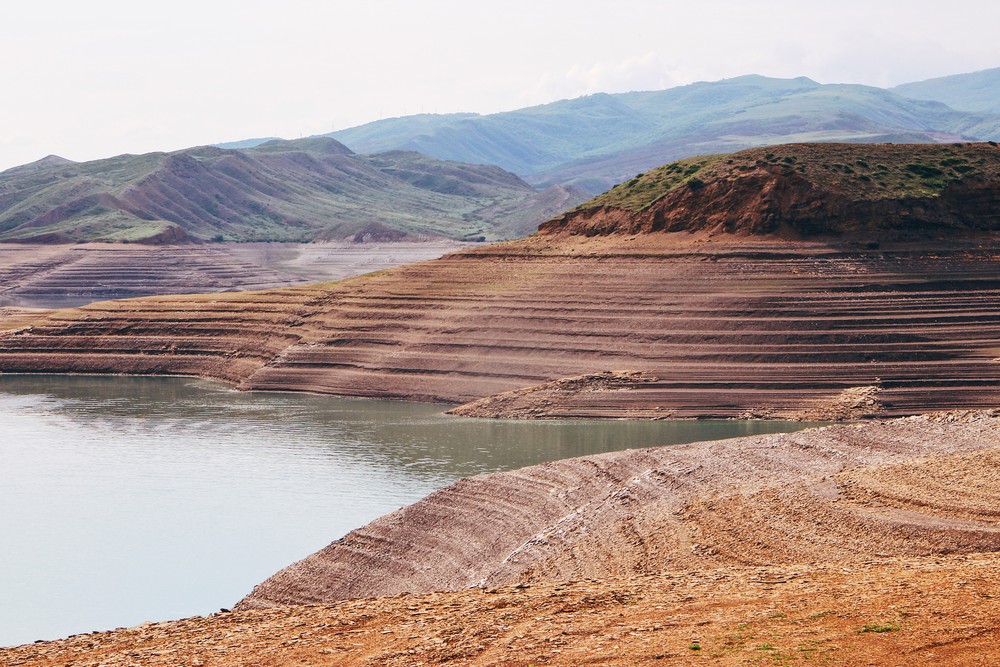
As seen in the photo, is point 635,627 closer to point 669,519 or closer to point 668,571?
point 668,571

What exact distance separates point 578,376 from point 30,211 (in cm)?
14712

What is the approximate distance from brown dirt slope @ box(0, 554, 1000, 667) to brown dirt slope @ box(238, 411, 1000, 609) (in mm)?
3794

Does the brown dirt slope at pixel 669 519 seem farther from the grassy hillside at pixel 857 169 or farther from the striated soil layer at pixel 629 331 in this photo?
the grassy hillside at pixel 857 169

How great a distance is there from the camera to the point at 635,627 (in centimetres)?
2078

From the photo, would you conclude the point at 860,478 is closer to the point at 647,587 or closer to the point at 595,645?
the point at 647,587

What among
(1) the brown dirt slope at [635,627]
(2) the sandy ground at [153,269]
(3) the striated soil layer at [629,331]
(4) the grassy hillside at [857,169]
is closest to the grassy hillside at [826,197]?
(4) the grassy hillside at [857,169]

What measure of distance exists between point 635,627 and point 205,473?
101 feet

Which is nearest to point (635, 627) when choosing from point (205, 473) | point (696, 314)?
point (205, 473)

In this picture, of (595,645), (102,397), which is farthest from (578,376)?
(595,645)

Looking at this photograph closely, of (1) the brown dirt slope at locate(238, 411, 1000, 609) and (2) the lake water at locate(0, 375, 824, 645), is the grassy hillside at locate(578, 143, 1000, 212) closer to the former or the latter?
(2) the lake water at locate(0, 375, 824, 645)

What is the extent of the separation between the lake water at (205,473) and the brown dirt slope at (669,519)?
11.0 ft

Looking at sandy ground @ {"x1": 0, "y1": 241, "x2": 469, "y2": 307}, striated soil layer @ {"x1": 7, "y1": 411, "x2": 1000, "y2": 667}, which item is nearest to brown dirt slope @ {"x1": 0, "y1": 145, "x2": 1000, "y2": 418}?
striated soil layer @ {"x1": 7, "y1": 411, "x2": 1000, "y2": 667}

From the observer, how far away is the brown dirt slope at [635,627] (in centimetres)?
1869

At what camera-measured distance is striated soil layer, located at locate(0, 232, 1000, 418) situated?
2350 inches
